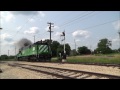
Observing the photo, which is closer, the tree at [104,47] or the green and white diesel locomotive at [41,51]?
the green and white diesel locomotive at [41,51]

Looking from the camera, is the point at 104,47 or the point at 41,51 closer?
the point at 41,51

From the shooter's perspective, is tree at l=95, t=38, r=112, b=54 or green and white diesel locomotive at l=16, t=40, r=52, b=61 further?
tree at l=95, t=38, r=112, b=54

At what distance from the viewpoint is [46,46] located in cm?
4356

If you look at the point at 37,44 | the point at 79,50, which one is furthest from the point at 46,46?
the point at 79,50
